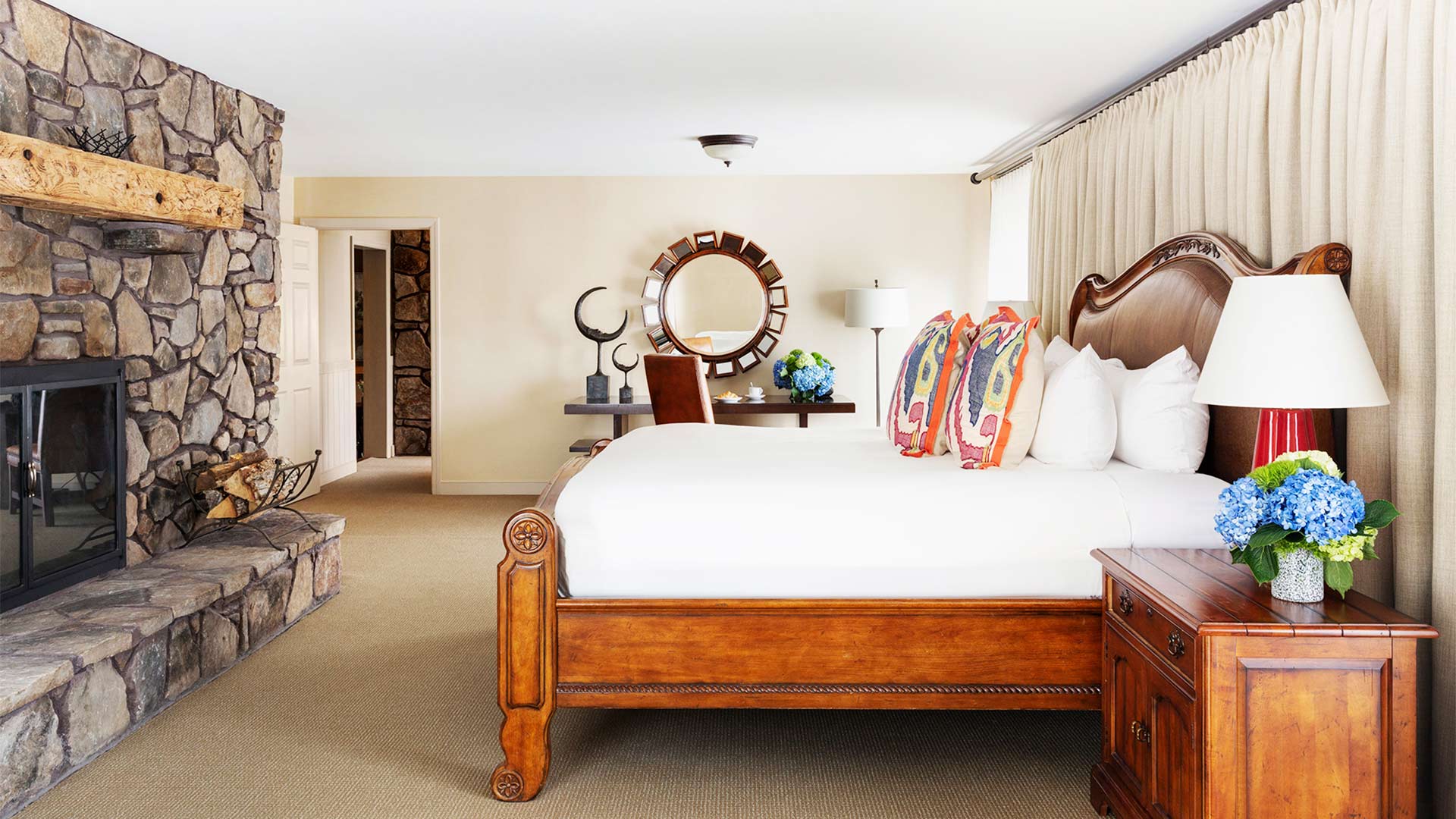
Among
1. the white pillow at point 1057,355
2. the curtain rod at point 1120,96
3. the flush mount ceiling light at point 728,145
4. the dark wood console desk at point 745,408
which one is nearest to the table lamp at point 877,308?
the dark wood console desk at point 745,408

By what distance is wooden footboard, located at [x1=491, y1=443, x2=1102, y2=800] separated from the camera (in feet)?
8.31

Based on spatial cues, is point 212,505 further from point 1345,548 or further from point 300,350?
point 1345,548

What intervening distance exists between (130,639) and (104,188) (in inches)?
54.8

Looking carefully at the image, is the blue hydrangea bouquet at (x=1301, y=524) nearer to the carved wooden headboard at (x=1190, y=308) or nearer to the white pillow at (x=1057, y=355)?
the carved wooden headboard at (x=1190, y=308)

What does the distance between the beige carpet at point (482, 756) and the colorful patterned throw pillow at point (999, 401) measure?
0.85m

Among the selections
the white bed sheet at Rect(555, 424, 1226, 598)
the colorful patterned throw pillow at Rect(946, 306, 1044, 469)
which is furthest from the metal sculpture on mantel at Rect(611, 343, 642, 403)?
the white bed sheet at Rect(555, 424, 1226, 598)

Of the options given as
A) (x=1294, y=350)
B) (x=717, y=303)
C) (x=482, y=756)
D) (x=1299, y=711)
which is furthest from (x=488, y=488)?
(x=1299, y=711)

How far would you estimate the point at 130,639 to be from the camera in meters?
2.93

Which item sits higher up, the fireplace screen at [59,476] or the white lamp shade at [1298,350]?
the white lamp shade at [1298,350]

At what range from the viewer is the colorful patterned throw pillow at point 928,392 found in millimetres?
3301

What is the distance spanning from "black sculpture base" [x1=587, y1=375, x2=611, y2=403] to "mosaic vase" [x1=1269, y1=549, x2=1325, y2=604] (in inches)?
190

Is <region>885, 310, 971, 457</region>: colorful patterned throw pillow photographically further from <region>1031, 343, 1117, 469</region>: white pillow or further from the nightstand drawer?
the nightstand drawer

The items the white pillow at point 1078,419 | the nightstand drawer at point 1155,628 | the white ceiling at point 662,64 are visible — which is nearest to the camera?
the nightstand drawer at point 1155,628

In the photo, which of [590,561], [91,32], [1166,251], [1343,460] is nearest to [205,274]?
[91,32]
